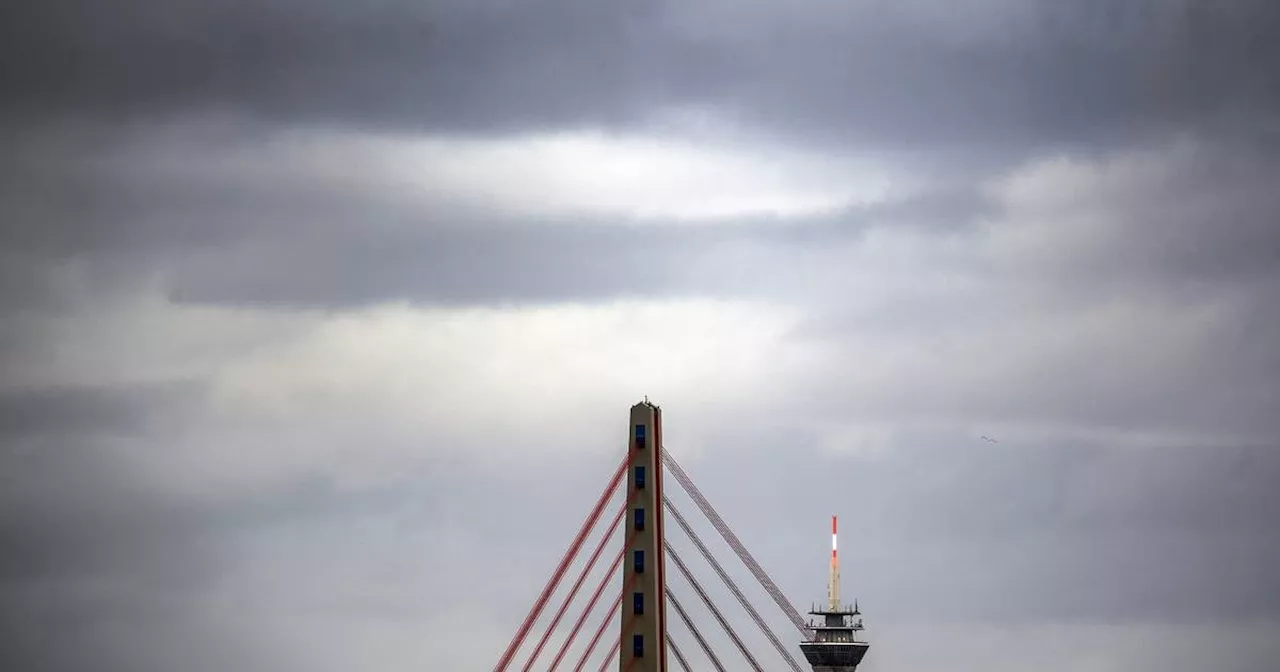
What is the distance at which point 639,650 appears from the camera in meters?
193

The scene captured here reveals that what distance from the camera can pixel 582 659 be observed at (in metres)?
191

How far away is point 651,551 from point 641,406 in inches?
425

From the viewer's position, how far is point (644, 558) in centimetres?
19325

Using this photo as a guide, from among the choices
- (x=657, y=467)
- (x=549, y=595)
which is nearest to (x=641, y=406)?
(x=657, y=467)

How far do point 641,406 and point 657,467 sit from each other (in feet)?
15.3

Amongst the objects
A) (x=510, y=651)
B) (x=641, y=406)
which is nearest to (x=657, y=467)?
(x=641, y=406)

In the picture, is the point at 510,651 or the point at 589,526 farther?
the point at 589,526

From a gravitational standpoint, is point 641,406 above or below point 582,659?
above

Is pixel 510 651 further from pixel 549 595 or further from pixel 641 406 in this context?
pixel 641 406

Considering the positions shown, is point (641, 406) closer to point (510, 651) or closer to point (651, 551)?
point (651, 551)

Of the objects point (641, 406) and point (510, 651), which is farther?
point (641, 406)

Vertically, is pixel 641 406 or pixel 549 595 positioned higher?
pixel 641 406

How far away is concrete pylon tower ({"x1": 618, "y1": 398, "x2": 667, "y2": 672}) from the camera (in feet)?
631

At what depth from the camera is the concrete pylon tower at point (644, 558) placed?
192 m
